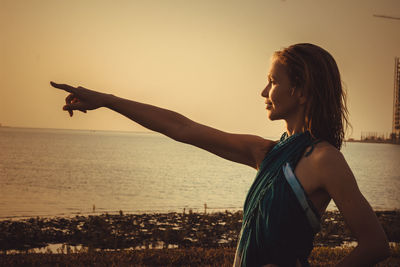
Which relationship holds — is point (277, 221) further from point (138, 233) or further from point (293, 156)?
point (138, 233)

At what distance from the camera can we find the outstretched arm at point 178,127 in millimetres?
2285

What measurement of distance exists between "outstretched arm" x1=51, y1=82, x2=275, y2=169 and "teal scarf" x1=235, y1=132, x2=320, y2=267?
8.2 inches

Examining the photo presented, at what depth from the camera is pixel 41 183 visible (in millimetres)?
57969

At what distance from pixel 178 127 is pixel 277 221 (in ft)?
2.45

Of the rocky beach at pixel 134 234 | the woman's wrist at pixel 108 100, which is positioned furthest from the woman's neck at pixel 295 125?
the rocky beach at pixel 134 234

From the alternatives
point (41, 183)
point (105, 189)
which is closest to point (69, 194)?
point (105, 189)

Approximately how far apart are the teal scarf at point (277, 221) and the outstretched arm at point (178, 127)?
0.69ft

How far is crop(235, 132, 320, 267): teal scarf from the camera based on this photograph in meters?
1.91

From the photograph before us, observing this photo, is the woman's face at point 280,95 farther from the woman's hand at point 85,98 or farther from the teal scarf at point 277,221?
the woman's hand at point 85,98

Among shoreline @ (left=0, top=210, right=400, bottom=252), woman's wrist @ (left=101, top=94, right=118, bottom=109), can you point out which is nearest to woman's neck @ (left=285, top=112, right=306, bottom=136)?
woman's wrist @ (left=101, top=94, right=118, bottom=109)

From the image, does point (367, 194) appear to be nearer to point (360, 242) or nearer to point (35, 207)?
point (35, 207)

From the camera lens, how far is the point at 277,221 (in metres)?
1.91

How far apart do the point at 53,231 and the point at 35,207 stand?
51.7 feet

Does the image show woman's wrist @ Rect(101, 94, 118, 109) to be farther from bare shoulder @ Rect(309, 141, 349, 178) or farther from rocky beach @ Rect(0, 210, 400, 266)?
rocky beach @ Rect(0, 210, 400, 266)
